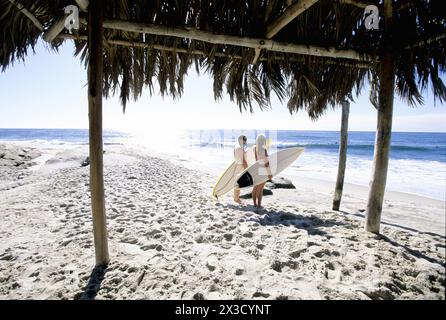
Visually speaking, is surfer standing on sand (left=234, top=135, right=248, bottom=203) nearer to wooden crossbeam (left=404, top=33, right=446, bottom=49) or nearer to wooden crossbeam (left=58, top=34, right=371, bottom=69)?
wooden crossbeam (left=58, top=34, right=371, bottom=69)

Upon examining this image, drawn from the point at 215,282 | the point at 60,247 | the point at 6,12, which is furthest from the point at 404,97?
the point at 60,247

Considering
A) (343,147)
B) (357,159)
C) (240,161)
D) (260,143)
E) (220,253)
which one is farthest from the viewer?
(357,159)

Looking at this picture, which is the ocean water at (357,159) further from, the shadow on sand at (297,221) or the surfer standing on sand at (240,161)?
the shadow on sand at (297,221)

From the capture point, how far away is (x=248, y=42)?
7.36 feet

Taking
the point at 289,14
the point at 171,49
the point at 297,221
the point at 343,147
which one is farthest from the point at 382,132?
the point at 171,49

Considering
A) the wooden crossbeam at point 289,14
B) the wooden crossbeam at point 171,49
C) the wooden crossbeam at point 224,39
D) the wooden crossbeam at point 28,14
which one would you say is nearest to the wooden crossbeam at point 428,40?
the wooden crossbeam at point 224,39

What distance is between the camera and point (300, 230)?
121 inches

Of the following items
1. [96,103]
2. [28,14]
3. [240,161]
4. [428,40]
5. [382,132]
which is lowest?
[240,161]

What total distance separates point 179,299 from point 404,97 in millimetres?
3019

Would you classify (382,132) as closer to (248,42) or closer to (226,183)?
(248,42)

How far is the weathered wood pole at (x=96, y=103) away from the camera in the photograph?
1906 millimetres

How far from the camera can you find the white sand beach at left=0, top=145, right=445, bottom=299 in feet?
5.79

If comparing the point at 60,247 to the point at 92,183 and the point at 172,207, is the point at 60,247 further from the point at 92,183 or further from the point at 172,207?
the point at 172,207

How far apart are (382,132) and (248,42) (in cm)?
153
